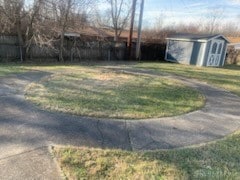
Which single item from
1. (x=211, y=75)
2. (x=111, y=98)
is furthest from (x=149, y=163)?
(x=211, y=75)

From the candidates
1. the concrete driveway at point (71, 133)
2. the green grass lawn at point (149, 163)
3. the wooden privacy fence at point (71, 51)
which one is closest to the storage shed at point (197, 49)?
the wooden privacy fence at point (71, 51)

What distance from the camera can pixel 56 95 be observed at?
5.94m

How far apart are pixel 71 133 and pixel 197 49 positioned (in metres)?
16.6

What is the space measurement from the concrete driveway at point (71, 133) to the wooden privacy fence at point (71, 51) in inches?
317

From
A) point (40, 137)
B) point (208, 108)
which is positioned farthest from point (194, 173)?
point (208, 108)

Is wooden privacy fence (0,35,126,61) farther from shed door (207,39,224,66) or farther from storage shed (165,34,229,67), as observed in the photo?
shed door (207,39,224,66)

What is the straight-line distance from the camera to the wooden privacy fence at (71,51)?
1260 cm

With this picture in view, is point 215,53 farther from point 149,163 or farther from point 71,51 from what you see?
point 149,163

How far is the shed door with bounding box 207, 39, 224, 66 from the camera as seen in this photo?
18.5 m

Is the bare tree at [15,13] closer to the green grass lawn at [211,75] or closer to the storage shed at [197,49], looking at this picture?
the green grass lawn at [211,75]

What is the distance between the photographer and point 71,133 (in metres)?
3.83

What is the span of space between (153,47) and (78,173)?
1845 centimetres

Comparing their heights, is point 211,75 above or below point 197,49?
below

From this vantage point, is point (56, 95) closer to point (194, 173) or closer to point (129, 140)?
point (129, 140)
